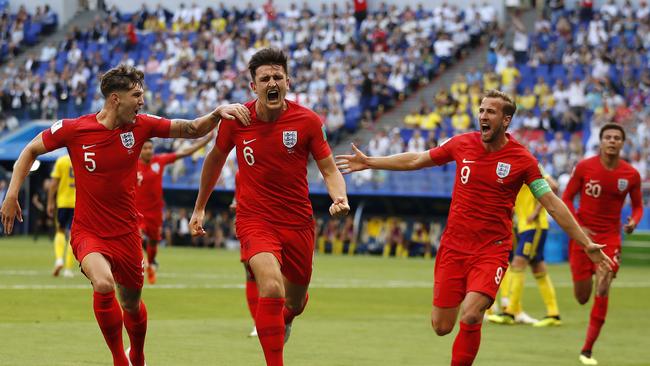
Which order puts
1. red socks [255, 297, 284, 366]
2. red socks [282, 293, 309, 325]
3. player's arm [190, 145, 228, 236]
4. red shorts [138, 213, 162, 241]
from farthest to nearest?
red shorts [138, 213, 162, 241]
red socks [282, 293, 309, 325]
player's arm [190, 145, 228, 236]
red socks [255, 297, 284, 366]

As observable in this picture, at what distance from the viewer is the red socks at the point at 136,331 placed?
10.6 meters

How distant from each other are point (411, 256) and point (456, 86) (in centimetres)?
589

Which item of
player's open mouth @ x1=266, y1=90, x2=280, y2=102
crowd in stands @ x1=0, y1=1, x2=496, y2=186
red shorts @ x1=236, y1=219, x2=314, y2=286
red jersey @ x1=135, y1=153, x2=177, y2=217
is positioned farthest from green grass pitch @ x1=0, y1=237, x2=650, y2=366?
crowd in stands @ x1=0, y1=1, x2=496, y2=186

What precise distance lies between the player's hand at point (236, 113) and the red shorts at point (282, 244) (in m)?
0.82

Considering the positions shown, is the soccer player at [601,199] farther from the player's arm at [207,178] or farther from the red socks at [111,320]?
the red socks at [111,320]

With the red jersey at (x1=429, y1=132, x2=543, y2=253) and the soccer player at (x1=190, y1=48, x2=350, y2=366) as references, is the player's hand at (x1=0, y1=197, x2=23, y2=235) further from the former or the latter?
the red jersey at (x1=429, y1=132, x2=543, y2=253)

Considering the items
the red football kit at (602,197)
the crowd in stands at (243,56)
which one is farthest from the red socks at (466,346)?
the crowd in stands at (243,56)

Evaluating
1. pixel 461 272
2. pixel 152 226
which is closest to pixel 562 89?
pixel 152 226

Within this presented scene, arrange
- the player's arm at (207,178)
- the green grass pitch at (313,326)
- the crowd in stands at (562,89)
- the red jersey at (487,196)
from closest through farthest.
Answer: the player's arm at (207,178)
the red jersey at (487,196)
the green grass pitch at (313,326)
the crowd in stands at (562,89)

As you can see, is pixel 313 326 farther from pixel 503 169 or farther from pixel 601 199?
pixel 503 169

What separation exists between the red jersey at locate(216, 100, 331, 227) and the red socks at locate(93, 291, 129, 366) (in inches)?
48.8

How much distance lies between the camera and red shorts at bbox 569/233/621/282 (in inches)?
567

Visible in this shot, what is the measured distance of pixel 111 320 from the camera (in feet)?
32.9

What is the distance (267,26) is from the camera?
45812 millimetres
